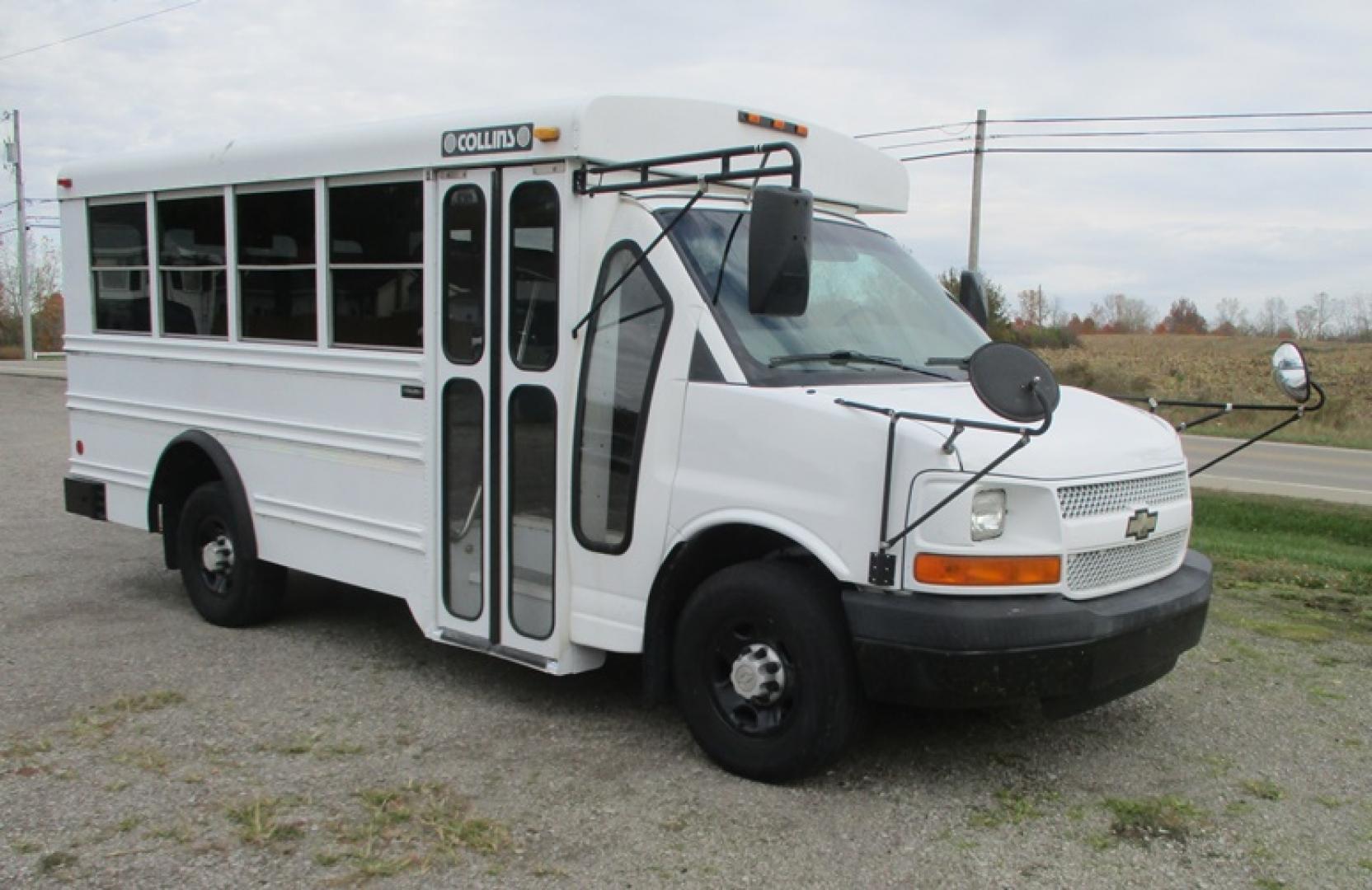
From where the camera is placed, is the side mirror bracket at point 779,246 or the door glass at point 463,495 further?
the door glass at point 463,495

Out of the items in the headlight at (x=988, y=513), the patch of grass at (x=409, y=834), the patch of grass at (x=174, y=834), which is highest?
the headlight at (x=988, y=513)

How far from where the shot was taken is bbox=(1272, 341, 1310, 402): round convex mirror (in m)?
4.68

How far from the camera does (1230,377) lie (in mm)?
35781

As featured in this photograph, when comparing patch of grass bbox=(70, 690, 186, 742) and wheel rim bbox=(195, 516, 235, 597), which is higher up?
wheel rim bbox=(195, 516, 235, 597)

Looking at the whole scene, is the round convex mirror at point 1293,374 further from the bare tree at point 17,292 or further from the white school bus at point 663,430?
the bare tree at point 17,292

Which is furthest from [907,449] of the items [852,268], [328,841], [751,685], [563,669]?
[328,841]

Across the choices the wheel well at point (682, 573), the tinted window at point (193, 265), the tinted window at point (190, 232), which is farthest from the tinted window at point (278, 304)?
the wheel well at point (682, 573)

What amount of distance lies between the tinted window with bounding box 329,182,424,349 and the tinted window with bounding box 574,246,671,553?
1048 mm

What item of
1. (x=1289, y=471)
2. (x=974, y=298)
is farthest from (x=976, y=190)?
(x=974, y=298)

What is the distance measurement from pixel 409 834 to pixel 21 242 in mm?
48024

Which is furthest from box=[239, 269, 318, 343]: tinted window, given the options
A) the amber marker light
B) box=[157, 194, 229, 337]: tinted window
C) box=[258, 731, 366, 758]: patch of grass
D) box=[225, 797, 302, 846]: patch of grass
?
the amber marker light

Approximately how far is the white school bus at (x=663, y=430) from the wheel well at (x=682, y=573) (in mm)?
18

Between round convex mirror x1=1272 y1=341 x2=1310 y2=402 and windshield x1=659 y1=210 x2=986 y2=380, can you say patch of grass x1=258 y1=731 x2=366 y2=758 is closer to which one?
windshield x1=659 y1=210 x2=986 y2=380

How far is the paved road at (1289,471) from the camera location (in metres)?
14.5
